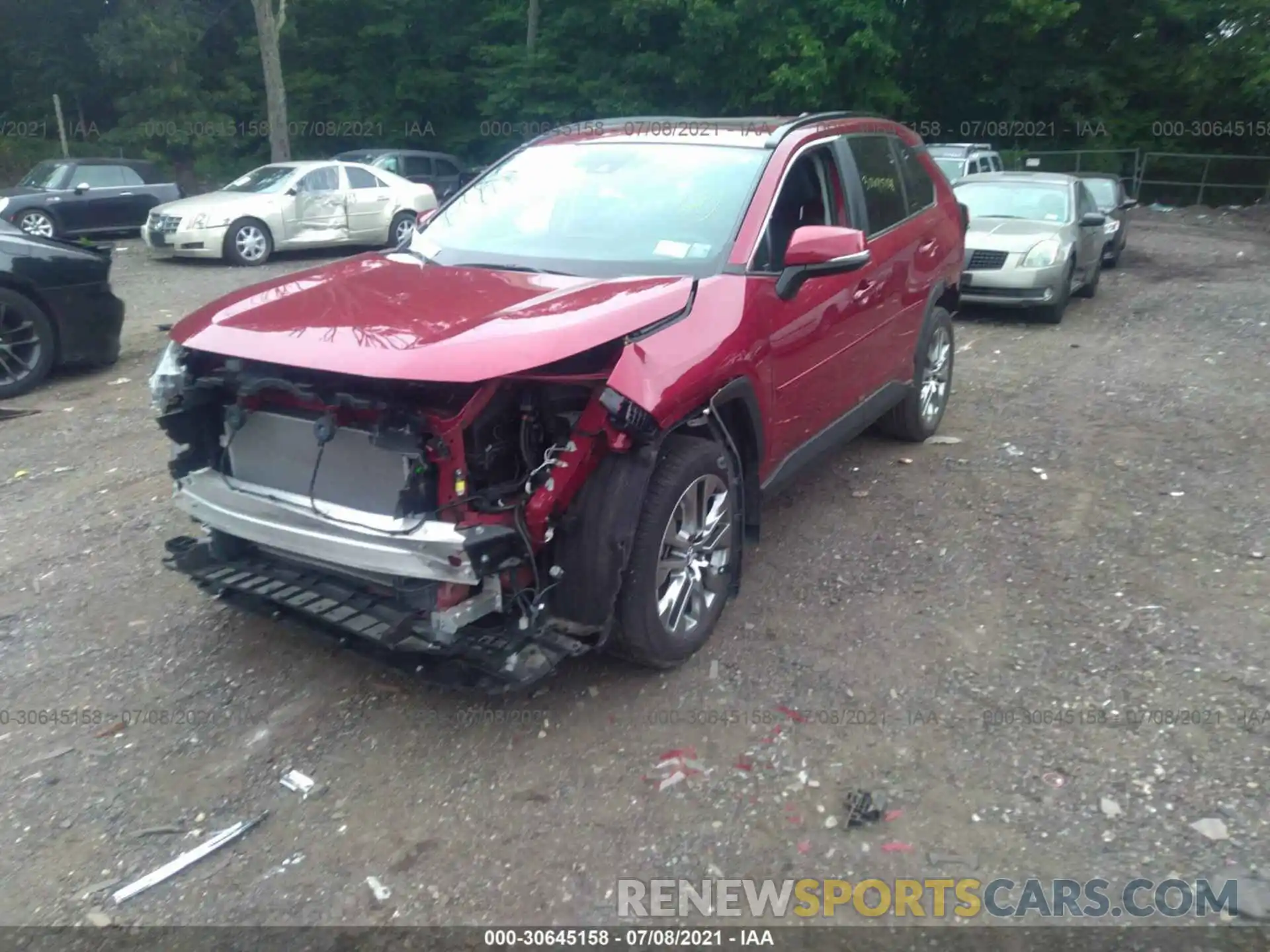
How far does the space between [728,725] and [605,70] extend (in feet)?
85.8

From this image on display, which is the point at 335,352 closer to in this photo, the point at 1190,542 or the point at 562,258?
the point at 562,258

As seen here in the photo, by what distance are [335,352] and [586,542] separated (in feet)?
3.29

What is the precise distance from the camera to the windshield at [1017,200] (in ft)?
39.1

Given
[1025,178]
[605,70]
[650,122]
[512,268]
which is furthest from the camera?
[605,70]

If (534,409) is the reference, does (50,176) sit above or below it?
below

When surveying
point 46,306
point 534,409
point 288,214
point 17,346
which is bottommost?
point 17,346

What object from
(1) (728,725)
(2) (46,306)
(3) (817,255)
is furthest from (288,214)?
(1) (728,725)

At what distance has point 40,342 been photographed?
7.99 metres

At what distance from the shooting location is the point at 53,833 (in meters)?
3.26

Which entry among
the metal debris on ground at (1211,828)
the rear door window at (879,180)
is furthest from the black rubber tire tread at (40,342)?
the metal debris on ground at (1211,828)

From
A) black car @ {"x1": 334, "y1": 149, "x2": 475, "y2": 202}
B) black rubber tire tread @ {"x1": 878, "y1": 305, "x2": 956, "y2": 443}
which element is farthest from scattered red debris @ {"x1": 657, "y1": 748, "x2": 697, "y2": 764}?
black car @ {"x1": 334, "y1": 149, "x2": 475, "y2": 202}

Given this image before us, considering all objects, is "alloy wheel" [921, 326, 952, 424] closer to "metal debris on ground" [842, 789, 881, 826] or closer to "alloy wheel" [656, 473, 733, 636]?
"alloy wheel" [656, 473, 733, 636]

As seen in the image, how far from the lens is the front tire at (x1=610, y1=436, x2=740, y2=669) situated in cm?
370

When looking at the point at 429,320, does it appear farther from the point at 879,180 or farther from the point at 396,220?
the point at 396,220
